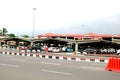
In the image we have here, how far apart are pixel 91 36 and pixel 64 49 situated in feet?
83.3

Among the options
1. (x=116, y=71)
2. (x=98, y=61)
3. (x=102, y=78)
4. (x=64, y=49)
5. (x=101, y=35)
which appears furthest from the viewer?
(x=101, y=35)

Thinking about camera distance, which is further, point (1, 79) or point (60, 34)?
point (60, 34)

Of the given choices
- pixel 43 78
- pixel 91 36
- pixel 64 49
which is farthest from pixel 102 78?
pixel 91 36

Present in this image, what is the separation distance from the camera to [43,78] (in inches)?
443

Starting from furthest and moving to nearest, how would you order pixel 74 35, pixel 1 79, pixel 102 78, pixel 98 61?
pixel 74 35
pixel 98 61
pixel 102 78
pixel 1 79

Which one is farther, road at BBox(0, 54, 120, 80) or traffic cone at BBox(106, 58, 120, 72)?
traffic cone at BBox(106, 58, 120, 72)

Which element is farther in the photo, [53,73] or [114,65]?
[114,65]

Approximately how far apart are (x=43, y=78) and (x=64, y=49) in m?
55.7

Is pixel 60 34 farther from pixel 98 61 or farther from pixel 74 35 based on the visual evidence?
pixel 98 61

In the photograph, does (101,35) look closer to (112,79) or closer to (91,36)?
(91,36)

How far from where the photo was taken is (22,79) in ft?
35.5

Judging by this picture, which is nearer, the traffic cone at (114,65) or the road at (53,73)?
the road at (53,73)

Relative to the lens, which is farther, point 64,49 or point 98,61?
point 64,49

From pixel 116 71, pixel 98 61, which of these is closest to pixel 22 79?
pixel 116 71
